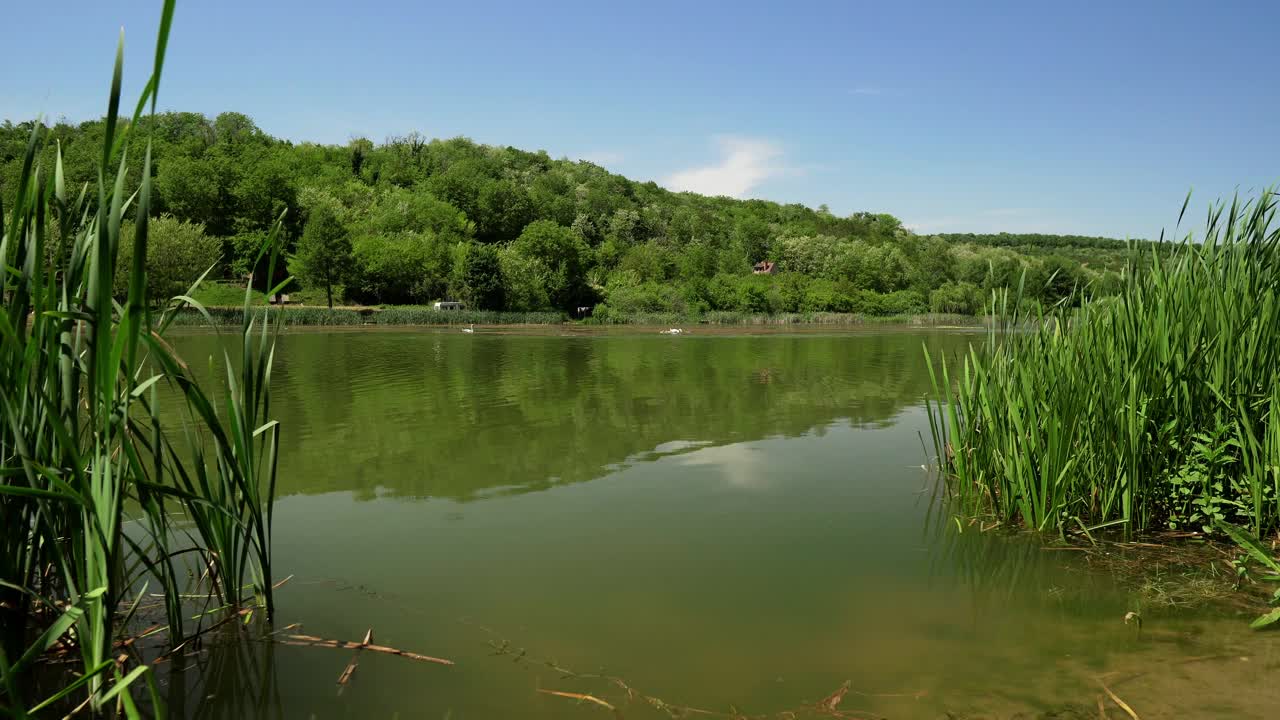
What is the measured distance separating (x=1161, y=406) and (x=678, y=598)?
2.81 metres

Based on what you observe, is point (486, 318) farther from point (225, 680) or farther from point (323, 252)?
point (225, 680)

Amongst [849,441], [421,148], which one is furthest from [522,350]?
[421,148]

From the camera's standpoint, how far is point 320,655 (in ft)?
9.77

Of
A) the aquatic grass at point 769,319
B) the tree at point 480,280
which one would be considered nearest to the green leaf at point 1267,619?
the aquatic grass at point 769,319

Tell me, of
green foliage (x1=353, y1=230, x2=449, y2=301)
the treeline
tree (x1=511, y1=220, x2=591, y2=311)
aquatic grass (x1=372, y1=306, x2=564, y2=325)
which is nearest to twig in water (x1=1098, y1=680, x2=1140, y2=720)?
aquatic grass (x1=372, y1=306, x2=564, y2=325)

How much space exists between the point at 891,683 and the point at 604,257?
284 feet

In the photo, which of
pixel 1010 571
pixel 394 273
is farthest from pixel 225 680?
pixel 394 273

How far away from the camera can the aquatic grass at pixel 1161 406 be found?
398 centimetres

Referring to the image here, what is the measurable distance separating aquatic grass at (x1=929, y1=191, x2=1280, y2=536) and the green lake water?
0.50 meters

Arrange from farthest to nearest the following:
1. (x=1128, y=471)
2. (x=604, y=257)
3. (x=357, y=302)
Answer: (x=604, y=257)
(x=357, y=302)
(x=1128, y=471)

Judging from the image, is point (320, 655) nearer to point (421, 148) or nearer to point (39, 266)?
point (39, 266)

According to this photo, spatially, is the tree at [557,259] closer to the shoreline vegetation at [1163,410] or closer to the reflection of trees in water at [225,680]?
the shoreline vegetation at [1163,410]

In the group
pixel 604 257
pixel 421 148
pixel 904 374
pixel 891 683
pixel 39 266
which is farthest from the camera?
pixel 421 148

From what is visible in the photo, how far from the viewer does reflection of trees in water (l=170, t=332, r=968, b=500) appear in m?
6.39
